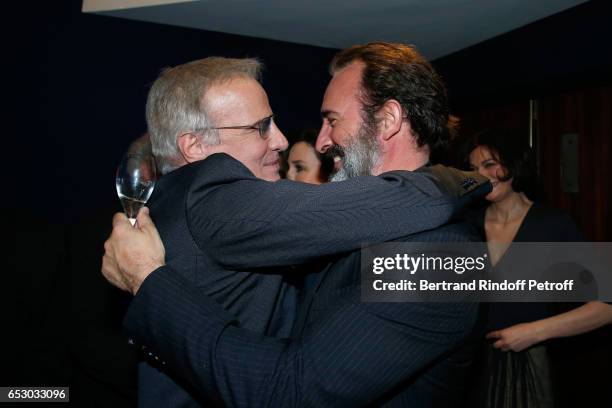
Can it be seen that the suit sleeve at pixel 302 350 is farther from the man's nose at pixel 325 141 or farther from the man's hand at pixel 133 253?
the man's nose at pixel 325 141

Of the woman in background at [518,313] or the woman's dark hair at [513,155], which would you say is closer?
the woman in background at [518,313]

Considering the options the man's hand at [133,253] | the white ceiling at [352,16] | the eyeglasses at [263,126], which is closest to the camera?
the man's hand at [133,253]

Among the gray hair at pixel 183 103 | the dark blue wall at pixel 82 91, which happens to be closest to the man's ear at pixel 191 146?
the gray hair at pixel 183 103

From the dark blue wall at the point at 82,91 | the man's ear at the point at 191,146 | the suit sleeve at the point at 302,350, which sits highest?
the dark blue wall at the point at 82,91

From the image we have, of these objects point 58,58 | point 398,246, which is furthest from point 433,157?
point 58,58

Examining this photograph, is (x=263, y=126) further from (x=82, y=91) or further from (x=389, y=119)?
(x=82, y=91)

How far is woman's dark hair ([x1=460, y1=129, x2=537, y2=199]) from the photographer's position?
8.71ft

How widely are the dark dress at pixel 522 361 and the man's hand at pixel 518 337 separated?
1.9 inches

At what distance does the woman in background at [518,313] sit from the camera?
2217 mm

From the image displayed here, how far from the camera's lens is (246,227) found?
99 cm

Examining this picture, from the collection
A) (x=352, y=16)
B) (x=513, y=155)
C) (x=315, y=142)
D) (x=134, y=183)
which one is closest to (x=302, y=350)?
(x=134, y=183)

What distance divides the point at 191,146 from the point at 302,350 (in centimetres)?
59

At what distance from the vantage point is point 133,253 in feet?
3.54

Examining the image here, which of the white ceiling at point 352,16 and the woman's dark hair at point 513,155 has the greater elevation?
the white ceiling at point 352,16
